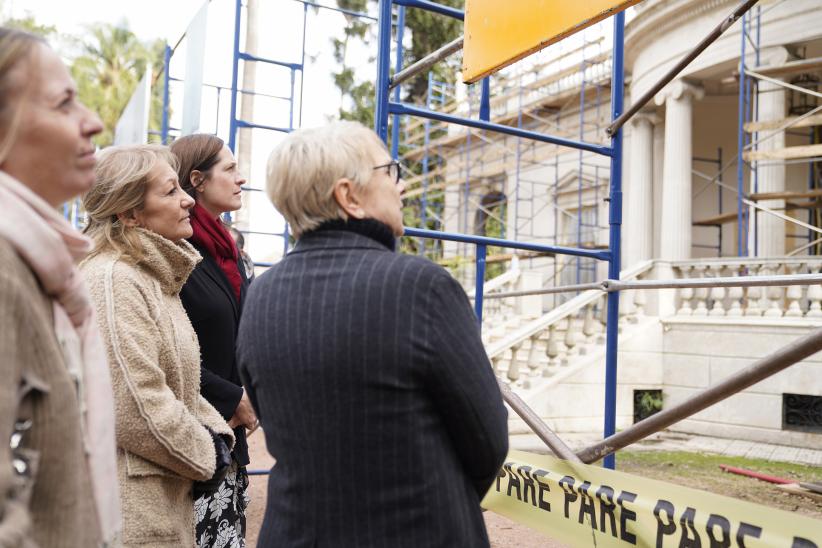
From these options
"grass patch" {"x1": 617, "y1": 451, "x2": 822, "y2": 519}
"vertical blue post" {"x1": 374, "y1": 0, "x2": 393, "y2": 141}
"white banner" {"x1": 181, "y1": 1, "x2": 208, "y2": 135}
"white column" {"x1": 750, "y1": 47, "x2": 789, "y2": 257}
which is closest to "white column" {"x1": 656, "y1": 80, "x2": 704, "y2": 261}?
"white column" {"x1": 750, "y1": 47, "x2": 789, "y2": 257}

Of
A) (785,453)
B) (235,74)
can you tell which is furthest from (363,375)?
(785,453)

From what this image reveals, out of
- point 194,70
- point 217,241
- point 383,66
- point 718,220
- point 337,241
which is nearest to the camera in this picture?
point 337,241

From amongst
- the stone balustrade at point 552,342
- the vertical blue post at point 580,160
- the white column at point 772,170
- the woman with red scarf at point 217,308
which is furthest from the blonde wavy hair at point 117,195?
the vertical blue post at point 580,160

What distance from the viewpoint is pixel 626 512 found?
2.54 m

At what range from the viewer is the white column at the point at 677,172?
524 inches

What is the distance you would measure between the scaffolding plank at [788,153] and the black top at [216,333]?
32.6 feet

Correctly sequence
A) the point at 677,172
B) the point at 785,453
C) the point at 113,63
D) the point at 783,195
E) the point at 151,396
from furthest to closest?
1. the point at 113,63
2. the point at 677,172
3. the point at 783,195
4. the point at 785,453
5. the point at 151,396

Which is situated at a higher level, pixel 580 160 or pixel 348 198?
pixel 580 160

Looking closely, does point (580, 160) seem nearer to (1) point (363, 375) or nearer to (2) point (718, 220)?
(2) point (718, 220)

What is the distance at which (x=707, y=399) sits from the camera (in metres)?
2.53

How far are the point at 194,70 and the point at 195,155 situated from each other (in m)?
5.34

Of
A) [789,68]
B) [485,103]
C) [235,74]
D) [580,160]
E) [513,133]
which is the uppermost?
[789,68]

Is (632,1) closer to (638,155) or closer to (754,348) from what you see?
(754,348)

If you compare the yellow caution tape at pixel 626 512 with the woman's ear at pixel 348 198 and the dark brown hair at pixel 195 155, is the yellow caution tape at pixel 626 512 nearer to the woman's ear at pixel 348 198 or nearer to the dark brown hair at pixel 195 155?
the woman's ear at pixel 348 198
